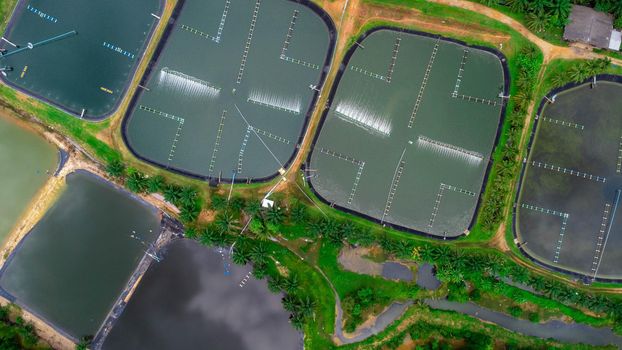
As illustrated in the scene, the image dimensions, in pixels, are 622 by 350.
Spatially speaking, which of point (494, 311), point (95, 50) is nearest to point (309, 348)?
point (494, 311)

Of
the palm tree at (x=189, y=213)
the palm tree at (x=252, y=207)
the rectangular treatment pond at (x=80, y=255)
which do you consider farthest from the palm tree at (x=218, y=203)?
the rectangular treatment pond at (x=80, y=255)

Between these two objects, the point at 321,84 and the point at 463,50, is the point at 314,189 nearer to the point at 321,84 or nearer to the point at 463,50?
the point at 321,84

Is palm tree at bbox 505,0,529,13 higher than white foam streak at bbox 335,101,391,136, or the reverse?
palm tree at bbox 505,0,529,13

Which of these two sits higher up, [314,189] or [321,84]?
[321,84]

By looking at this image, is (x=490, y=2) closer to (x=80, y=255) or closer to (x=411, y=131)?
(x=411, y=131)

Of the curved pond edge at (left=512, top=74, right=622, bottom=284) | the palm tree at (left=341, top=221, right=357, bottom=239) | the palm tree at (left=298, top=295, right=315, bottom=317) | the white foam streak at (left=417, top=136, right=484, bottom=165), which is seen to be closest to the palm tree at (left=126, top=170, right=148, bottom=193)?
the palm tree at (left=298, top=295, right=315, bottom=317)

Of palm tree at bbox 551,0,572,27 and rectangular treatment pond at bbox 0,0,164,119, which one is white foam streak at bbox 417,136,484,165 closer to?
palm tree at bbox 551,0,572,27
